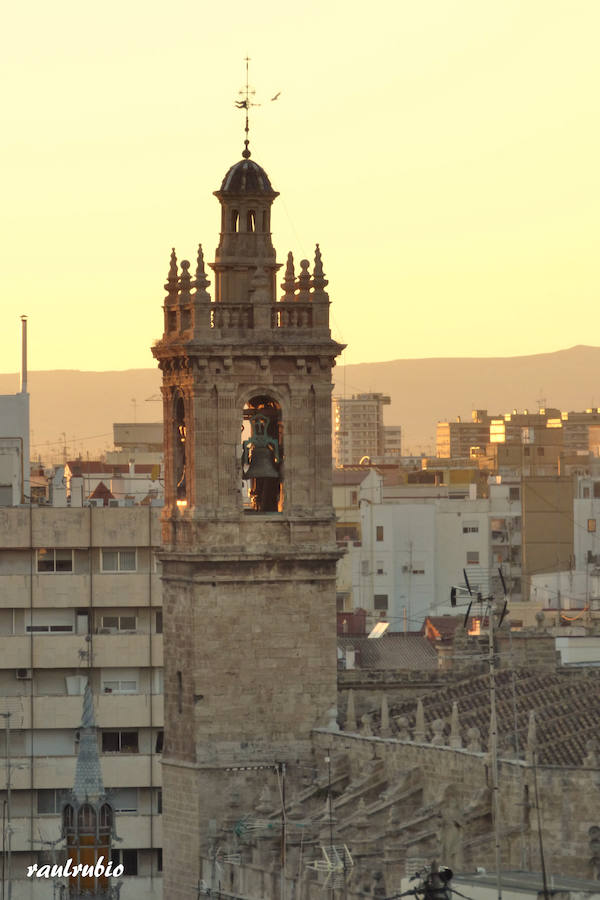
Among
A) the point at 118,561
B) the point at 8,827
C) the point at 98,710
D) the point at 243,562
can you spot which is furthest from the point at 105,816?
the point at 118,561

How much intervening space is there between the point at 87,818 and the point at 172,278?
44.0ft

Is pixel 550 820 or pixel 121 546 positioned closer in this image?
pixel 550 820

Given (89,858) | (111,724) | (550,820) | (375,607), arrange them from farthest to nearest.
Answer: (375,607) < (111,724) < (89,858) < (550,820)

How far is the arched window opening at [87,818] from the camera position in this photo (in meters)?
80.1

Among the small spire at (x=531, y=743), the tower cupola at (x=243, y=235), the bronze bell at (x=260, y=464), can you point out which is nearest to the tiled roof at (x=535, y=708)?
the small spire at (x=531, y=743)

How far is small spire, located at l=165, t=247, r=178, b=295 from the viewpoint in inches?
3342

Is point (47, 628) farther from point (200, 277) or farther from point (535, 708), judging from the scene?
point (535, 708)

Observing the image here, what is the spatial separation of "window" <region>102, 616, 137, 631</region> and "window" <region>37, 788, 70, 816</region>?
5086mm

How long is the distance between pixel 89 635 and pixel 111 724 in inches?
108

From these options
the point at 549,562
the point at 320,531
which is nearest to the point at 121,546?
the point at 320,531

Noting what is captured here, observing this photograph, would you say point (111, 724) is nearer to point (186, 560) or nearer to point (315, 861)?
point (186, 560)

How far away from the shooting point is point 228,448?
83.3 m

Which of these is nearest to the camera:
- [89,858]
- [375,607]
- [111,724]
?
[89,858]

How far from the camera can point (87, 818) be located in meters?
80.3
